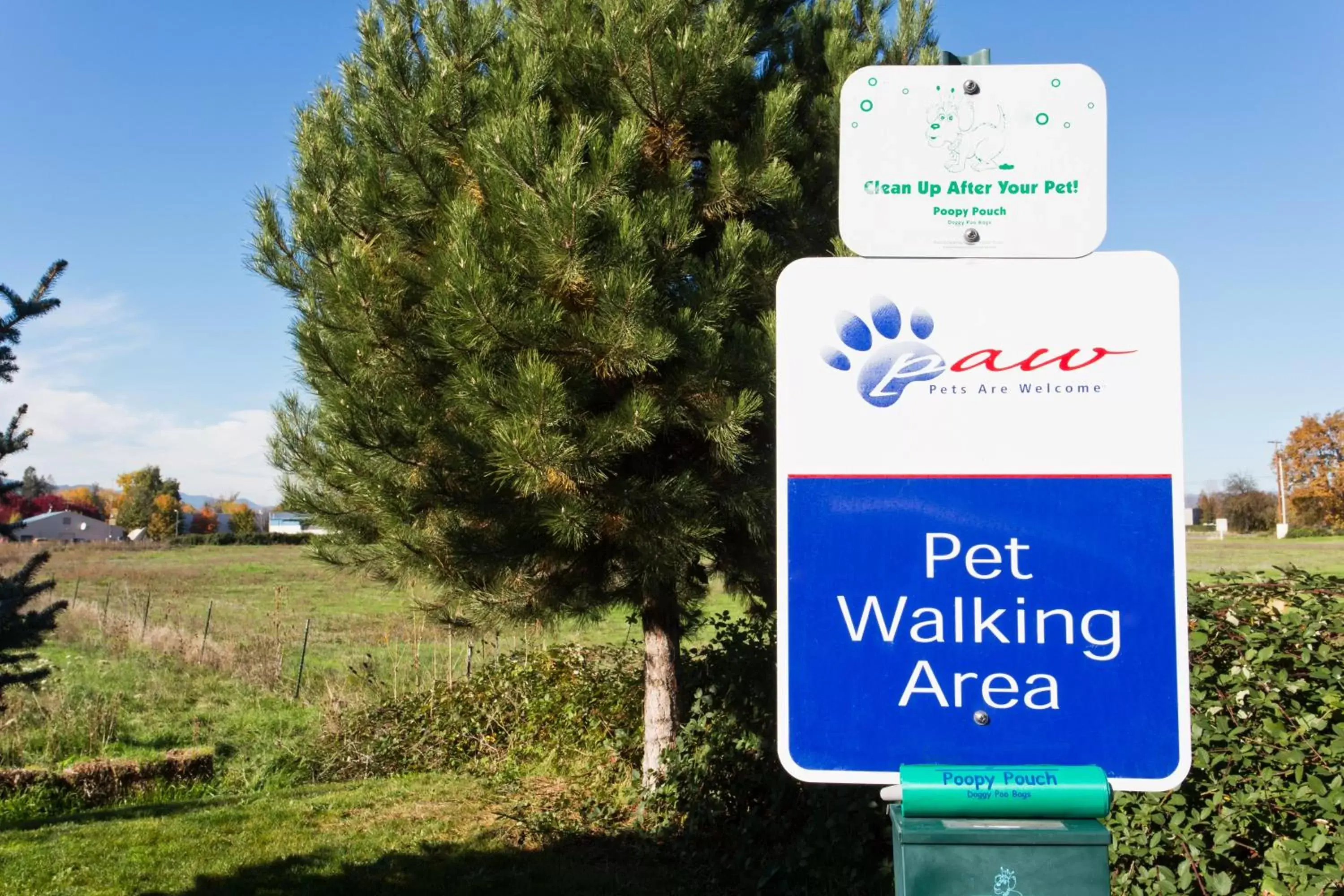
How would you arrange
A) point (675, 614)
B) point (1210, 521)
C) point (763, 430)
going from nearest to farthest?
point (763, 430) < point (675, 614) < point (1210, 521)

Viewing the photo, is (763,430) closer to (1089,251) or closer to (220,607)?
(1089,251)

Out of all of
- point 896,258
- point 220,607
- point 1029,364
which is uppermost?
point 896,258

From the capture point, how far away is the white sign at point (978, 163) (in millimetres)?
1645

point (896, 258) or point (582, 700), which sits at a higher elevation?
point (896, 258)

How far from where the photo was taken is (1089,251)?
1.63m

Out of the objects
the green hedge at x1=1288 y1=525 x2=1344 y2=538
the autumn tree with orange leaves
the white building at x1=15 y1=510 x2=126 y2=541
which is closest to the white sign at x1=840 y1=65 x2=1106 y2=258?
the green hedge at x1=1288 y1=525 x2=1344 y2=538

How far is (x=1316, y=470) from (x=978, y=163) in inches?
2354

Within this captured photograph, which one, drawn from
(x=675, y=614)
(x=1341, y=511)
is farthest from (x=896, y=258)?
(x=1341, y=511)

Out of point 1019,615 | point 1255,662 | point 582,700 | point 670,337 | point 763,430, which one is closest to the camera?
point 1019,615

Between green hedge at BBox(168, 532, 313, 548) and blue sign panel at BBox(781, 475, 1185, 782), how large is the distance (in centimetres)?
5685

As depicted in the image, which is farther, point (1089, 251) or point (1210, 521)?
point (1210, 521)

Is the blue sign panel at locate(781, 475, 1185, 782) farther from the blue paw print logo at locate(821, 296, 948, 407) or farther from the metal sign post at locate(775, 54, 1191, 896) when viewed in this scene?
the blue paw print logo at locate(821, 296, 948, 407)

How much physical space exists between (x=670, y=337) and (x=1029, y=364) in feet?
9.31

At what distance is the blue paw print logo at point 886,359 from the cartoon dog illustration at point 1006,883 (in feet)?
2.29
